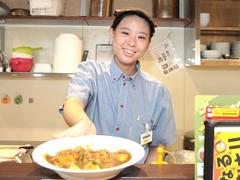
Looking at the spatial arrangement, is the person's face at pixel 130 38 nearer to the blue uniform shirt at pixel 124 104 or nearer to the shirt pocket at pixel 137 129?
the blue uniform shirt at pixel 124 104

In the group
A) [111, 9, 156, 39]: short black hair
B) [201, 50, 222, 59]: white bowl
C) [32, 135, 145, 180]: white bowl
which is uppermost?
[111, 9, 156, 39]: short black hair

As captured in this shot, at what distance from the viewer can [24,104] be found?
8.07 feet

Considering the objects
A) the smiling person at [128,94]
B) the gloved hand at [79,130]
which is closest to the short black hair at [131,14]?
the smiling person at [128,94]

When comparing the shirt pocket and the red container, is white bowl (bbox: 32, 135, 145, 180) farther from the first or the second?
the red container

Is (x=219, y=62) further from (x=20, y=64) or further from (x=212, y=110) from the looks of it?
(x=212, y=110)

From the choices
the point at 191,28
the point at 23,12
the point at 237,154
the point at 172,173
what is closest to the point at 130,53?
the point at 172,173

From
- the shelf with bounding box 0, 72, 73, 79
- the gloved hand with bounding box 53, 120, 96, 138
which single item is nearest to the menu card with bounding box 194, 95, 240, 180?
the gloved hand with bounding box 53, 120, 96, 138

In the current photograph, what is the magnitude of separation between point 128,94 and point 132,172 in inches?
25.9

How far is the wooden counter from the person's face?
631 mm

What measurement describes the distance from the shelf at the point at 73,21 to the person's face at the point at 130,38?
88 cm

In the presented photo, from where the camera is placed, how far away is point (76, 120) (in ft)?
3.18

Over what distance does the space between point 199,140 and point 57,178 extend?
0.33 m

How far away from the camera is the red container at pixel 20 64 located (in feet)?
7.39

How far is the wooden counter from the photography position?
74 cm
